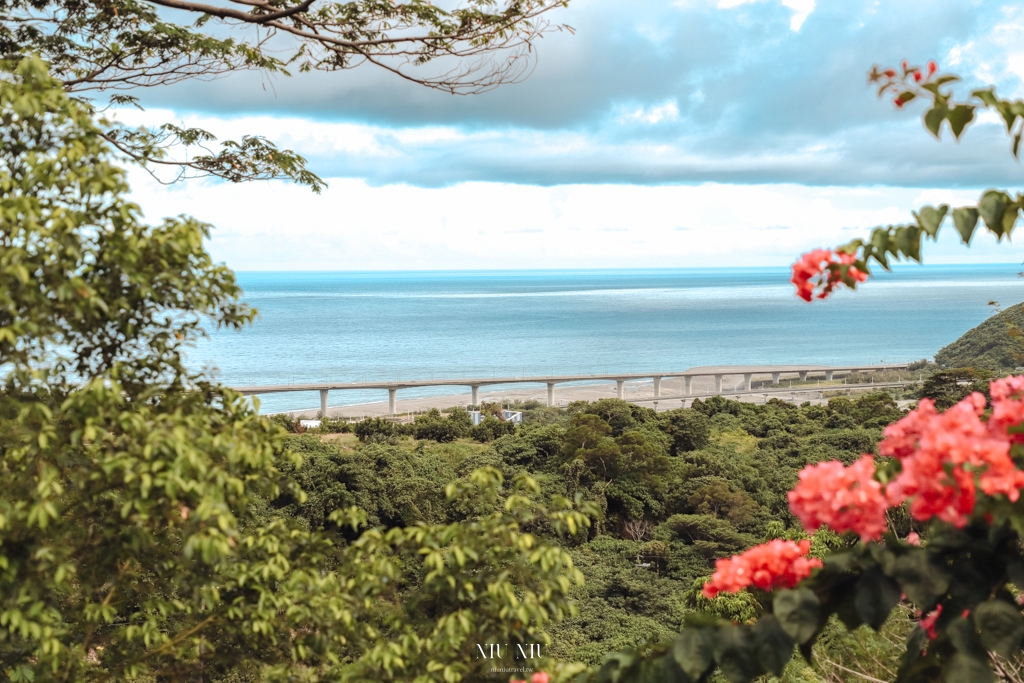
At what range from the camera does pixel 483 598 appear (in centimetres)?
243

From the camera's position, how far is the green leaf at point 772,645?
1.59 metres

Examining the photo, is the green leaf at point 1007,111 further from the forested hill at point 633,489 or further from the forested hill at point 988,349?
the forested hill at point 988,349

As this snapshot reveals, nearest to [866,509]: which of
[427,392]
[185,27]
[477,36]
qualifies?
[477,36]

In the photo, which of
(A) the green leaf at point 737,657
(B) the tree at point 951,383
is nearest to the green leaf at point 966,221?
(A) the green leaf at point 737,657

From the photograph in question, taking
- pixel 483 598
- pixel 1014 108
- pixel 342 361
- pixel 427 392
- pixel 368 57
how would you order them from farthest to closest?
1. pixel 342 361
2. pixel 427 392
3. pixel 368 57
4. pixel 483 598
5. pixel 1014 108

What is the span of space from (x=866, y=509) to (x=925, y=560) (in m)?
0.24

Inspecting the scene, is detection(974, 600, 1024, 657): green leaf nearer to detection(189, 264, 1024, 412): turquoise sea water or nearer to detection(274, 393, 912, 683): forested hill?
detection(274, 393, 912, 683): forested hill

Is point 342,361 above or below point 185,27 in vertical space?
below

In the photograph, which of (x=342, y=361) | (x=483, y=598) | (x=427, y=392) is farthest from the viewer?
(x=342, y=361)

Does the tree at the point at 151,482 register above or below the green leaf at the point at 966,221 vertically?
below

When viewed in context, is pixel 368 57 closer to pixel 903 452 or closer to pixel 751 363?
pixel 903 452

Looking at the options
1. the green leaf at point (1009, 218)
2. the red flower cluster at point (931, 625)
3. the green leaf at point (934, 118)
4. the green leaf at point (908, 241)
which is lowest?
the red flower cluster at point (931, 625)

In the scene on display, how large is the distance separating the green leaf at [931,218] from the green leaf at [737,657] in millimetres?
1002

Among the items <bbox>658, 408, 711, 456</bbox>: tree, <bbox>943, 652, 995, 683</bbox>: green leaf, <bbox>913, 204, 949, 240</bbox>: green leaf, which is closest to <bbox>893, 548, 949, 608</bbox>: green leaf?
<bbox>943, 652, 995, 683</bbox>: green leaf
